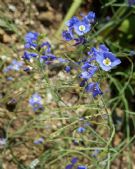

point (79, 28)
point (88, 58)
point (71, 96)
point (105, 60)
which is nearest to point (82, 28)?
point (79, 28)

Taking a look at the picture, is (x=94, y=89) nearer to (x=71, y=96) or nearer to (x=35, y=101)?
(x=35, y=101)

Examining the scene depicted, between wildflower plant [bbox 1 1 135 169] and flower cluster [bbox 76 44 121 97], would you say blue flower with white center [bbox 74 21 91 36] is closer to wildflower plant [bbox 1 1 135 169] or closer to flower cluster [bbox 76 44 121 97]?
wildflower plant [bbox 1 1 135 169]

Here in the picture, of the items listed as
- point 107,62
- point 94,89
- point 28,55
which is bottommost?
point 94,89

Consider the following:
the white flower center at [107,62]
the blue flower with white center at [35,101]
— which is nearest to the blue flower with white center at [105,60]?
the white flower center at [107,62]

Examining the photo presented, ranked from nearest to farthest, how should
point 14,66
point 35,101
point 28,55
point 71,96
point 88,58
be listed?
point 88,58 < point 28,55 < point 35,101 < point 14,66 < point 71,96

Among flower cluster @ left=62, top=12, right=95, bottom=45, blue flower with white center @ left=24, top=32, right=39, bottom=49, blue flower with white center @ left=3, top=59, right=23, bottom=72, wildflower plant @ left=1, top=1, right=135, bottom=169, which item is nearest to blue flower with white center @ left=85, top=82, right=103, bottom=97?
wildflower plant @ left=1, top=1, right=135, bottom=169

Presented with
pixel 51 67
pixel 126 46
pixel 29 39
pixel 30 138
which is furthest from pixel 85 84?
pixel 126 46

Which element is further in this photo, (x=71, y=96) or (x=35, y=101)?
(x=71, y=96)
